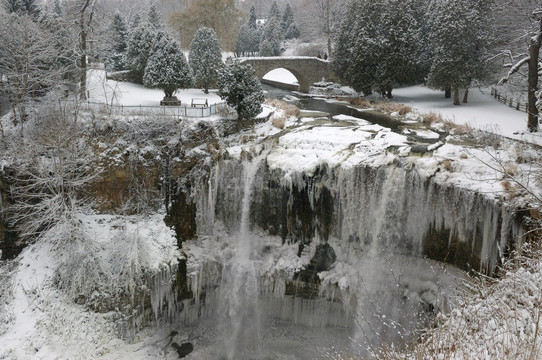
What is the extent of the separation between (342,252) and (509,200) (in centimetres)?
581

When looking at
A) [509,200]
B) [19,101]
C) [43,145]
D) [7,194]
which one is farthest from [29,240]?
[509,200]

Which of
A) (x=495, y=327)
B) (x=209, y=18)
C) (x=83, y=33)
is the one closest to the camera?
(x=495, y=327)

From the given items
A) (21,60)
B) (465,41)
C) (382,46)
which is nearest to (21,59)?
(21,60)

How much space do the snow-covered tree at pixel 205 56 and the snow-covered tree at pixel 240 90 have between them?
9.06 meters

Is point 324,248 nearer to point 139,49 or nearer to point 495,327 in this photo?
point 495,327

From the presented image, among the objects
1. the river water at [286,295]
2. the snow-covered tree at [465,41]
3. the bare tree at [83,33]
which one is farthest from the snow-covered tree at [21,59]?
the snow-covered tree at [465,41]

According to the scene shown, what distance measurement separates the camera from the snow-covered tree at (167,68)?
2242 centimetres

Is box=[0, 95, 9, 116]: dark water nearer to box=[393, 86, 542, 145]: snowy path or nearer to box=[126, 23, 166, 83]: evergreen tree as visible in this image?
box=[126, 23, 166, 83]: evergreen tree

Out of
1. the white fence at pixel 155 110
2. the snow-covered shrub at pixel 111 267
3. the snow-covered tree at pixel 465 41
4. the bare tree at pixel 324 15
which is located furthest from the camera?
the bare tree at pixel 324 15

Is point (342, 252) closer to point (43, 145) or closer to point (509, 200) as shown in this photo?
point (509, 200)

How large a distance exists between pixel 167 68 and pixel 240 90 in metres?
5.95

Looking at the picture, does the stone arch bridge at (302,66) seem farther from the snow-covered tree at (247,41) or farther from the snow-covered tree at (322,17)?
the snow-covered tree at (247,41)

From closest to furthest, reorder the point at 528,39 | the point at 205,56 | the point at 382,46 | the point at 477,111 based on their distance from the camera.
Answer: the point at 477,111
the point at 528,39
the point at 382,46
the point at 205,56

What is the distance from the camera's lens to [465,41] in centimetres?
2408
